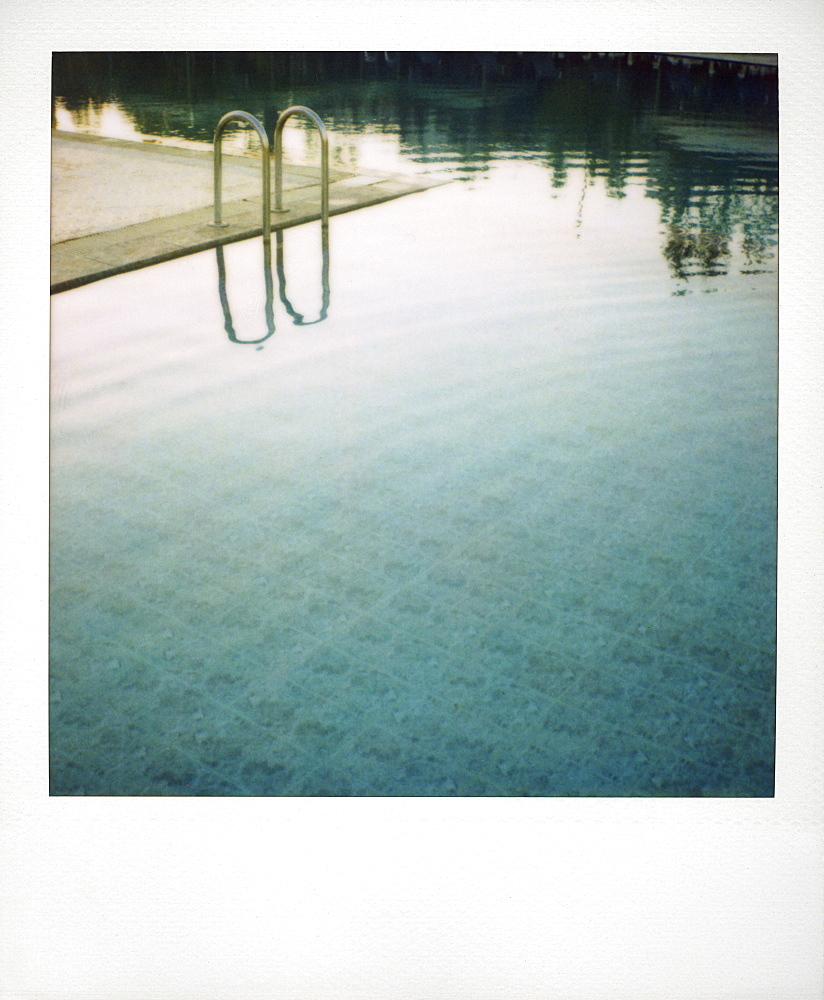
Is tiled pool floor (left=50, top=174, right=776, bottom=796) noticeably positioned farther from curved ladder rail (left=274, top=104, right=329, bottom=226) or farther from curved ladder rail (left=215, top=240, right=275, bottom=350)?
curved ladder rail (left=274, top=104, right=329, bottom=226)

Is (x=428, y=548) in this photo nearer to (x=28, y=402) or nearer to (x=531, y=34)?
(x=28, y=402)

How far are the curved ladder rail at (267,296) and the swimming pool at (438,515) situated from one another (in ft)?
0.10

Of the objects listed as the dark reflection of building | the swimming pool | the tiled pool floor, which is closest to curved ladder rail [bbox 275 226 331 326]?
the swimming pool

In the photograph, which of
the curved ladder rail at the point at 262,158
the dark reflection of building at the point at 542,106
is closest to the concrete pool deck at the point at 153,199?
the curved ladder rail at the point at 262,158

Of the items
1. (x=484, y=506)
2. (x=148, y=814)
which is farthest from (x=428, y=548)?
(x=148, y=814)

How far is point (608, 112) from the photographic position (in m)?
3.70

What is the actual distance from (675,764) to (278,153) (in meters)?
3.70

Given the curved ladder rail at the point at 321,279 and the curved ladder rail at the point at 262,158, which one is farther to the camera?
the curved ladder rail at the point at 321,279

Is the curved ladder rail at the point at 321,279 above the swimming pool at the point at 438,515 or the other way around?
above

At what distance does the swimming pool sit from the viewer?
2551mm

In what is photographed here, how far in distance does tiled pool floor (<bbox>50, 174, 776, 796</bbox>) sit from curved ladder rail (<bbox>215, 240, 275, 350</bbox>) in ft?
0.33

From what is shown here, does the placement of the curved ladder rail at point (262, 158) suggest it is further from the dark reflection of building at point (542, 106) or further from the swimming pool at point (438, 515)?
the swimming pool at point (438, 515)

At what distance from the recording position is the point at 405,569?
9.79 ft

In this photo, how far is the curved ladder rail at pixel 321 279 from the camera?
160 inches
